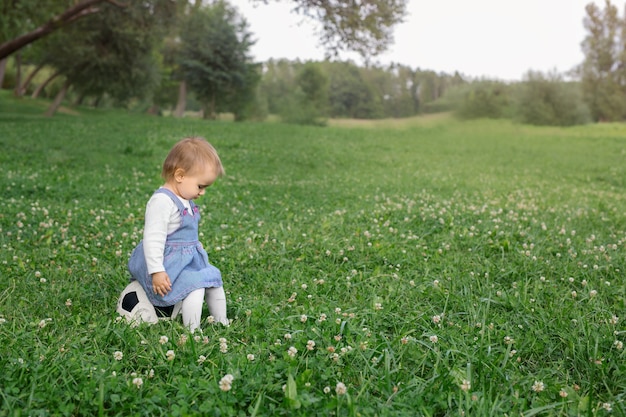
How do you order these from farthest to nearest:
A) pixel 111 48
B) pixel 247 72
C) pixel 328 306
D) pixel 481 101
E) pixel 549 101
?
pixel 247 72 → pixel 549 101 → pixel 481 101 → pixel 111 48 → pixel 328 306

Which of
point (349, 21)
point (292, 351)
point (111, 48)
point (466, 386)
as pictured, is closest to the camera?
point (466, 386)

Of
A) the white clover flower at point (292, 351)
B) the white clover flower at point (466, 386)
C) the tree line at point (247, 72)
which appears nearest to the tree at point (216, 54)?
the tree line at point (247, 72)

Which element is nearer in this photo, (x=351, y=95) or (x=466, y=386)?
(x=466, y=386)

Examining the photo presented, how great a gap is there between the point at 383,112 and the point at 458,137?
18.6 metres

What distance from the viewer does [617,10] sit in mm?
49219

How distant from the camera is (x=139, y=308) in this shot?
3.90 m

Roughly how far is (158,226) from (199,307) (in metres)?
0.71

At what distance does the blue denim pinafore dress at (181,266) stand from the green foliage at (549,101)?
1688 inches

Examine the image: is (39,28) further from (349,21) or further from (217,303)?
(217,303)

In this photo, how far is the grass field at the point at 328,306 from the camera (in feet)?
9.05

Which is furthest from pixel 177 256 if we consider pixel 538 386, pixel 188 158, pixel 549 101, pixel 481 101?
pixel 549 101

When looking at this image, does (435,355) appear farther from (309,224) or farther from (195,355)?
(309,224)

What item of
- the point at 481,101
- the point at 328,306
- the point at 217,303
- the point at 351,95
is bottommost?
the point at 328,306

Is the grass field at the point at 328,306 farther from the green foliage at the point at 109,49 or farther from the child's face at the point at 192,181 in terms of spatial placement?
the green foliage at the point at 109,49
